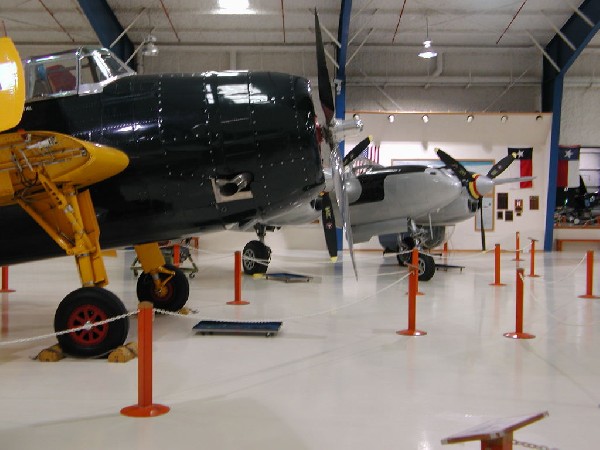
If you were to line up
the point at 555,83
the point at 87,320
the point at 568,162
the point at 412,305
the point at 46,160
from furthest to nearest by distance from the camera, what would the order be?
the point at 568,162 → the point at 555,83 → the point at 412,305 → the point at 87,320 → the point at 46,160

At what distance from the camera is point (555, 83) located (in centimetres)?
1984

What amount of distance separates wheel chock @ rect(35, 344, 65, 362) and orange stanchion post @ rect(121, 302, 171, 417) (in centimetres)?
173

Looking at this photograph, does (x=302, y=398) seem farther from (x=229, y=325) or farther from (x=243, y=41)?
(x=243, y=41)

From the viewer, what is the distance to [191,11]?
1817 cm

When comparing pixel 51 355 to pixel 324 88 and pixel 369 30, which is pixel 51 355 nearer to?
pixel 324 88

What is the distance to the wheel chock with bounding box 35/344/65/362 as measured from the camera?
5.32 metres

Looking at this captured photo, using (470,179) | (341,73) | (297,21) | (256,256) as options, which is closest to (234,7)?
(297,21)

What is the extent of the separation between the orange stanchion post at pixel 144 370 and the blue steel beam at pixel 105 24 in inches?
593

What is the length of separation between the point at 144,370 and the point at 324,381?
152cm

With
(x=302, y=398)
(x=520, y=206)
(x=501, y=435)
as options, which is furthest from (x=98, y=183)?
(x=520, y=206)

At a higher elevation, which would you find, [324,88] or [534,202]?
[324,88]

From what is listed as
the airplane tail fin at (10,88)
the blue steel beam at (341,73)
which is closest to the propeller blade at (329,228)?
the airplane tail fin at (10,88)

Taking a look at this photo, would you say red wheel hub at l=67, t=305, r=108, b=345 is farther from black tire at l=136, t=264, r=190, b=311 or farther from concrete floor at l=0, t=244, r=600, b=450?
black tire at l=136, t=264, r=190, b=311

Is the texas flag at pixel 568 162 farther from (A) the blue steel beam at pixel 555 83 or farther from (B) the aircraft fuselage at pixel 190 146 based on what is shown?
(B) the aircraft fuselage at pixel 190 146
